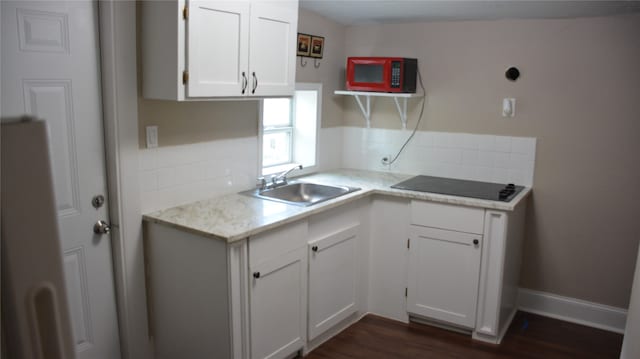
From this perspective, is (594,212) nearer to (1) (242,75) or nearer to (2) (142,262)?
(1) (242,75)

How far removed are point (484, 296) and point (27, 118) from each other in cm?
294

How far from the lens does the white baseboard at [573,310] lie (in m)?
3.41

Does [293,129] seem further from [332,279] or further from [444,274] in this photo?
[444,274]

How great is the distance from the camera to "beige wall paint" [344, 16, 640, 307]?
326 cm

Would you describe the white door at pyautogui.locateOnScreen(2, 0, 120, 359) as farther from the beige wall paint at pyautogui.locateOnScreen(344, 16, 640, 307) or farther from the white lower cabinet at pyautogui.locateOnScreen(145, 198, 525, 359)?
the beige wall paint at pyautogui.locateOnScreen(344, 16, 640, 307)

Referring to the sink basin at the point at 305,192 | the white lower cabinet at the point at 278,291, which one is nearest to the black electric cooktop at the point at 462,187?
the sink basin at the point at 305,192

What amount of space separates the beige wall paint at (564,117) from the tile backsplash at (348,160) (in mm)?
117

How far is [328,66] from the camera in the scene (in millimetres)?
3883

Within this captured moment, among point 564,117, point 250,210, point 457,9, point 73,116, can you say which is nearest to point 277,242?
point 250,210

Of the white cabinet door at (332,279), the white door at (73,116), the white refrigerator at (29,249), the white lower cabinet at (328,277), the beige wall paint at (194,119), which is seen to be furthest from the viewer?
the white cabinet door at (332,279)

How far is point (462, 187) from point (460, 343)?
983mm

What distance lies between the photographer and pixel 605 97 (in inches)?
129

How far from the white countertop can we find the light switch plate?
0.34 meters

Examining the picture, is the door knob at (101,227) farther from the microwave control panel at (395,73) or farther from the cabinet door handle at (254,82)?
the microwave control panel at (395,73)
